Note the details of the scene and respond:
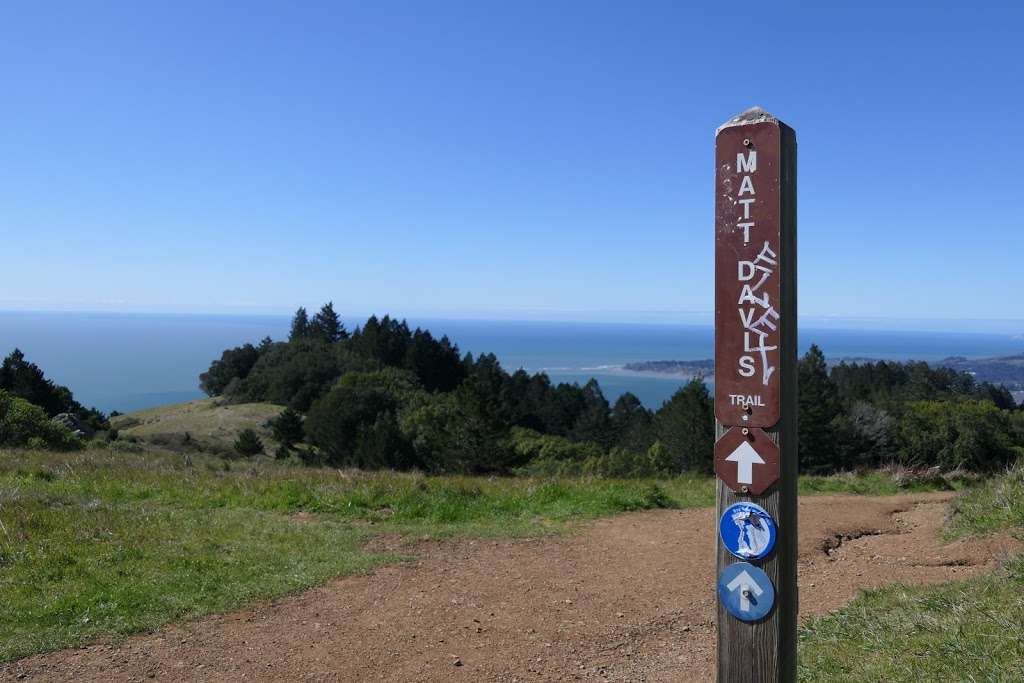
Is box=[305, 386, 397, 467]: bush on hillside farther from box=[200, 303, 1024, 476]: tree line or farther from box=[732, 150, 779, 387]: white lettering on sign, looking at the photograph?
box=[732, 150, 779, 387]: white lettering on sign

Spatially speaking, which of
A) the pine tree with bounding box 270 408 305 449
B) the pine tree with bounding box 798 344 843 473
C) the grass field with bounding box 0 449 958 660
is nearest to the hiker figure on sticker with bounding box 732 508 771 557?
the grass field with bounding box 0 449 958 660

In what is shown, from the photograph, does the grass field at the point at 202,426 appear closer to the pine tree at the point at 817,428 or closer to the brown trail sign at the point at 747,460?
the pine tree at the point at 817,428

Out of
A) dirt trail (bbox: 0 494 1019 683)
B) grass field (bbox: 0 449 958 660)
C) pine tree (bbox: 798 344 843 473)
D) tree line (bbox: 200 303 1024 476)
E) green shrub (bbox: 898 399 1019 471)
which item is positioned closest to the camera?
dirt trail (bbox: 0 494 1019 683)

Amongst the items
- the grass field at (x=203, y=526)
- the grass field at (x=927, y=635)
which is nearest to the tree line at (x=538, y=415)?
the grass field at (x=203, y=526)

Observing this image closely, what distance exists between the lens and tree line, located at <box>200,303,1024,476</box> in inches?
1438

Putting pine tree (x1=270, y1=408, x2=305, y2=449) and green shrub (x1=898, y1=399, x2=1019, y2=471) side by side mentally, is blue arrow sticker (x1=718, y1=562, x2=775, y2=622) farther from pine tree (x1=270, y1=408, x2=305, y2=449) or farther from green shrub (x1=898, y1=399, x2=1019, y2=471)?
pine tree (x1=270, y1=408, x2=305, y2=449)

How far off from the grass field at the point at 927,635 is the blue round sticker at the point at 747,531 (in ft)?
5.10

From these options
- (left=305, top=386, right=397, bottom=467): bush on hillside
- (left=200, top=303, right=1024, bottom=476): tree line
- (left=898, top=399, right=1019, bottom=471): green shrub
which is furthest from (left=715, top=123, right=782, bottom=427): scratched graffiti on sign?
(left=305, top=386, right=397, bottom=467): bush on hillside

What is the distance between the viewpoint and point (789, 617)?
253cm

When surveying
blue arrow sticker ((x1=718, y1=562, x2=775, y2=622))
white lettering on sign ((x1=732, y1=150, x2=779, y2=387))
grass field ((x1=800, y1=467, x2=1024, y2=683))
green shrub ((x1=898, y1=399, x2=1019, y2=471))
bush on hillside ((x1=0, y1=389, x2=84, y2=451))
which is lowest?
green shrub ((x1=898, y1=399, x2=1019, y2=471))

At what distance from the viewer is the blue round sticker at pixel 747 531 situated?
2.48 metres

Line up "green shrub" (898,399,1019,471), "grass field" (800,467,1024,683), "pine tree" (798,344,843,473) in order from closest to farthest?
1. "grass field" (800,467,1024,683)
2. "green shrub" (898,399,1019,471)
3. "pine tree" (798,344,843,473)

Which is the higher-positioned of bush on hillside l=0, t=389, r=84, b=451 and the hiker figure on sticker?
the hiker figure on sticker

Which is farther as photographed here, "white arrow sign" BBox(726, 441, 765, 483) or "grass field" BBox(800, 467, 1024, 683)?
"grass field" BBox(800, 467, 1024, 683)
